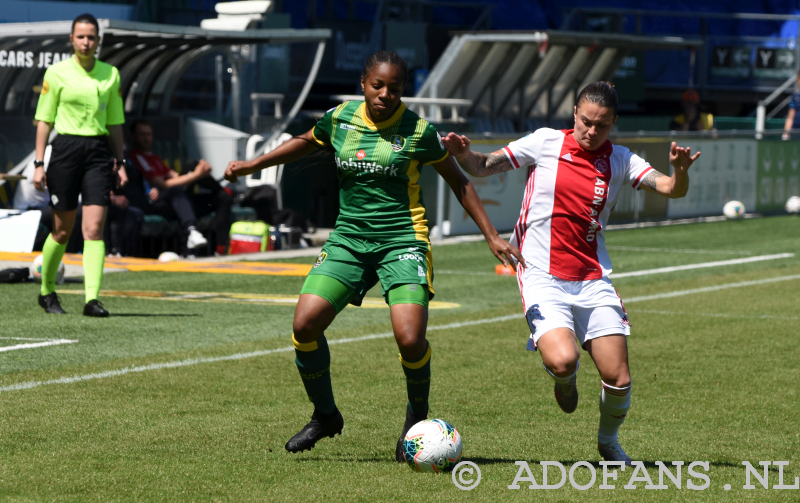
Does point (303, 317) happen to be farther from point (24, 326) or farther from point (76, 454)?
point (24, 326)

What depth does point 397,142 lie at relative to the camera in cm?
529

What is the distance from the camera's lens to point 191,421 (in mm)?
5910

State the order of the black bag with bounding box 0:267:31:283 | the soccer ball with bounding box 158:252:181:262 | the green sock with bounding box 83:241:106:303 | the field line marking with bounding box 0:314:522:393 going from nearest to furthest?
the field line marking with bounding box 0:314:522:393 < the green sock with bounding box 83:241:106:303 < the black bag with bounding box 0:267:31:283 < the soccer ball with bounding box 158:252:181:262

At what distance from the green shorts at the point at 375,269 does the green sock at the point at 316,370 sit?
21 centimetres

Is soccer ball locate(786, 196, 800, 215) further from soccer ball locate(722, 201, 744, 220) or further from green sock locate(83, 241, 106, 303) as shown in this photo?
green sock locate(83, 241, 106, 303)

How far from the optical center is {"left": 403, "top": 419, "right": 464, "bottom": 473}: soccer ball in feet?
16.6

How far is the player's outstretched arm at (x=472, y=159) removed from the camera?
210 inches

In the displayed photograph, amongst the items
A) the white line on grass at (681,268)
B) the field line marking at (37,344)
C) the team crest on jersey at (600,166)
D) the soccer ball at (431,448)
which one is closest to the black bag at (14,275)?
the field line marking at (37,344)

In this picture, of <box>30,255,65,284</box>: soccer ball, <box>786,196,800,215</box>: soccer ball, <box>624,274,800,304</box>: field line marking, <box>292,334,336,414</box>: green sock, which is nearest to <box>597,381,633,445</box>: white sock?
<box>292,334,336,414</box>: green sock

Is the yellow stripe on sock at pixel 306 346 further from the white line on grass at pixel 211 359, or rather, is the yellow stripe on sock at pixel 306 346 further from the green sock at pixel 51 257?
the green sock at pixel 51 257

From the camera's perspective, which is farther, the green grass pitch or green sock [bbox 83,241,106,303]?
green sock [bbox 83,241,106,303]

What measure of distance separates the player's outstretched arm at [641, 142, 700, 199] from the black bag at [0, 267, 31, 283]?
7366 mm

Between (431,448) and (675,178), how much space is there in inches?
64.4

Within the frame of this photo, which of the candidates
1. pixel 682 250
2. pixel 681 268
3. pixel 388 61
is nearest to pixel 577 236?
pixel 388 61
